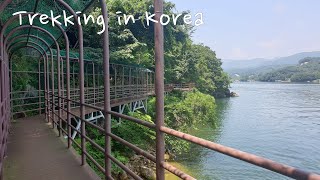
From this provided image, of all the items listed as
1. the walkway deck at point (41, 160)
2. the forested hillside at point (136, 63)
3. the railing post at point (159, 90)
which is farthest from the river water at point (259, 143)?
the railing post at point (159, 90)

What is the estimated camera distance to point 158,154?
2.20 meters

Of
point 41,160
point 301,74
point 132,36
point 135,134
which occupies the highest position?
point 132,36

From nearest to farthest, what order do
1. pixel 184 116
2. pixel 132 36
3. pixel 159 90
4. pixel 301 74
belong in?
pixel 159 90, pixel 132 36, pixel 184 116, pixel 301 74

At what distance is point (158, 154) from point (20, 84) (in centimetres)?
1236

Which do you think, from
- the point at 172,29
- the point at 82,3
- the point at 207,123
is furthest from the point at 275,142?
the point at 82,3

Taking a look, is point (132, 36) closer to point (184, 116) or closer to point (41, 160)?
point (184, 116)

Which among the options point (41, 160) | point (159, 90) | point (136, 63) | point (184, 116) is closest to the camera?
point (159, 90)

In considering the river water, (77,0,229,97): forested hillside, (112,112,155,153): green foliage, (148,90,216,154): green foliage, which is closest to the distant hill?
the river water

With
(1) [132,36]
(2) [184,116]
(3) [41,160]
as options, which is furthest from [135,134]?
(3) [41,160]

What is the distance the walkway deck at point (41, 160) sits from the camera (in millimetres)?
4156

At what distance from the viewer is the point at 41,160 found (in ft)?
16.2

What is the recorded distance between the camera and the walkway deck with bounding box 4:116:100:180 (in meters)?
4.16

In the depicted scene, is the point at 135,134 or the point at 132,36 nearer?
the point at 135,134

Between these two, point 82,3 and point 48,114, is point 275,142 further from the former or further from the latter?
point 82,3
